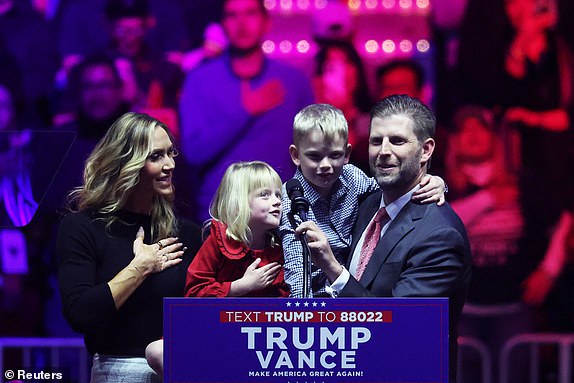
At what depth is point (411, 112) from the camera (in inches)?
131

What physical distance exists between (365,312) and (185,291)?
962 millimetres

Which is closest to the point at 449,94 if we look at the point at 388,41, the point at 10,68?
the point at 388,41

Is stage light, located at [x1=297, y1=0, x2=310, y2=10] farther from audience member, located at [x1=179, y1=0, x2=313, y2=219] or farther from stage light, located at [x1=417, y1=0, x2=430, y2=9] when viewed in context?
stage light, located at [x1=417, y1=0, x2=430, y2=9]

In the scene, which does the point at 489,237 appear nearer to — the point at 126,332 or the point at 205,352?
the point at 126,332

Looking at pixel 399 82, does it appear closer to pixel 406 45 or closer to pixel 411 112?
pixel 406 45

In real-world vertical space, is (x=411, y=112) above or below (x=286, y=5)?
below

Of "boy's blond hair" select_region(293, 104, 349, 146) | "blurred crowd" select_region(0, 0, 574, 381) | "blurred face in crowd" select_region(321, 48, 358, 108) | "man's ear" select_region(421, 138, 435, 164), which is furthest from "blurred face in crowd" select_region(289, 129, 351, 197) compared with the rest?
"blurred face in crowd" select_region(321, 48, 358, 108)

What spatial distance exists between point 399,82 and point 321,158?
98.3 inches

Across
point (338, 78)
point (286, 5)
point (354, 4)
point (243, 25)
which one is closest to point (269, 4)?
point (286, 5)

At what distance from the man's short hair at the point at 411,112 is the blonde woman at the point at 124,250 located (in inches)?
31.9

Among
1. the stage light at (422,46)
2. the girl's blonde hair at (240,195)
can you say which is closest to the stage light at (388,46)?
the stage light at (422,46)

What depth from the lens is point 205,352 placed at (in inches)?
110

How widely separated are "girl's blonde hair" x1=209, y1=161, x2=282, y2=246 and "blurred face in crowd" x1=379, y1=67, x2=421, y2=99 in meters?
2.46

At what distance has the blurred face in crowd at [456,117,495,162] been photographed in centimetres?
623
